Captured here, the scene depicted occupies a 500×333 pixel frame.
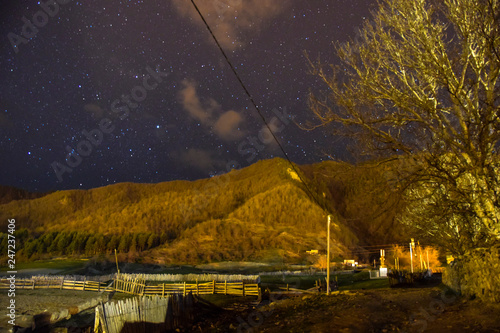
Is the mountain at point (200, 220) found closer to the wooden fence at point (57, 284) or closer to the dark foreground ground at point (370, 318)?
the wooden fence at point (57, 284)

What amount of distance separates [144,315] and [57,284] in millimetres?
26948

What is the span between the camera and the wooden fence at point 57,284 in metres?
34.5

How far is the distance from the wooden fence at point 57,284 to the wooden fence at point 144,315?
21182mm

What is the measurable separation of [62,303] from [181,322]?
15.6 metres

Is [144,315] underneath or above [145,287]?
above

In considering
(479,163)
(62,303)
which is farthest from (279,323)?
(62,303)

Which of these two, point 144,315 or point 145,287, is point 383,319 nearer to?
point 144,315

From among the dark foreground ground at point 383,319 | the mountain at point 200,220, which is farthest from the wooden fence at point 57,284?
the mountain at point 200,220

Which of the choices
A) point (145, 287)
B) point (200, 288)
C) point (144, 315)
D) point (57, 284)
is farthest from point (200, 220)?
point (144, 315)

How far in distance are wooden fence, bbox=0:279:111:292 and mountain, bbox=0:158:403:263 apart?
134ft

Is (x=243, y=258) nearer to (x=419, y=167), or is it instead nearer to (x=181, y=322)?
(x=181, y=322)

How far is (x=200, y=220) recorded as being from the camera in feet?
453

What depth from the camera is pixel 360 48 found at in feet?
37.9

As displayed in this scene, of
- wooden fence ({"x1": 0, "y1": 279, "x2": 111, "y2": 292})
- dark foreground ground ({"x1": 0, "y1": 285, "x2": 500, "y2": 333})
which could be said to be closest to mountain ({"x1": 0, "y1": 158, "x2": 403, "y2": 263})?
wooden fence ({"x1": 0, "y1": 279, "x2": 111, "y2": 292})
